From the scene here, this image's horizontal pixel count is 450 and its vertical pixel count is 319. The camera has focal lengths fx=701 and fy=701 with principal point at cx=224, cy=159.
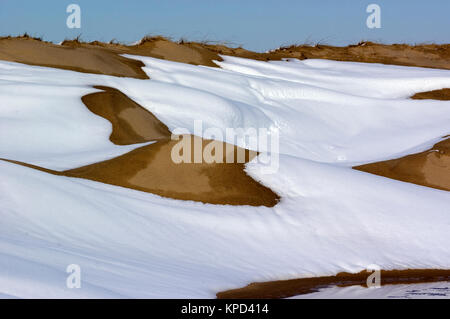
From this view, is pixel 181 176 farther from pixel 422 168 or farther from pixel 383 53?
pixel 383 53

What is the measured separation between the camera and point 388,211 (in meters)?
7.89

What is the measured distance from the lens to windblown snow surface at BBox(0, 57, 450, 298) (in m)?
5.24

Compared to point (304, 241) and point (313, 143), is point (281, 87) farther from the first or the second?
point (304, 241)

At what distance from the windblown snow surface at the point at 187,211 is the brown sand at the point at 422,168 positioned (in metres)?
1.00

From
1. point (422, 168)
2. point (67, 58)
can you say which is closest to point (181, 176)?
point (422, 168)

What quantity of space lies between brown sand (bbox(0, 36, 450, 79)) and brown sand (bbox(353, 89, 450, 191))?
6.45m

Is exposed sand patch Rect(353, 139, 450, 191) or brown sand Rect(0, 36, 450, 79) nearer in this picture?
exposed sand patch Rect(353, 139, 450, 191)

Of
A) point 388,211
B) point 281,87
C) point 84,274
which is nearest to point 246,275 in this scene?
point 84,274

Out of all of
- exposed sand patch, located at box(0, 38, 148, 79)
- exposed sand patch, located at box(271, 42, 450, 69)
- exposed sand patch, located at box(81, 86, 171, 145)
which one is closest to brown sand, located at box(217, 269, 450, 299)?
exposed sand patch, located at box(81, 86, 171, 145)

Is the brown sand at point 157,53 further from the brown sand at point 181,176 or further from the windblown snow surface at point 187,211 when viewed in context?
the brown sand at point 181,176

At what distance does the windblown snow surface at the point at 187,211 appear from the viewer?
17.2ft

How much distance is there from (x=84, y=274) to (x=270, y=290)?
1552 mm

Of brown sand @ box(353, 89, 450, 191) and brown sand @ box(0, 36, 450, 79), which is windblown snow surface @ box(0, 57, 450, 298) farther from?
brown sand @ box(0, 36, 450, 79)

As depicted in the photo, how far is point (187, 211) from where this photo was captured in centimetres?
738
